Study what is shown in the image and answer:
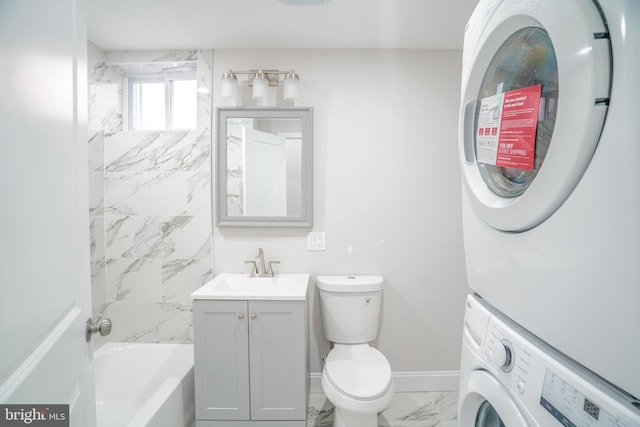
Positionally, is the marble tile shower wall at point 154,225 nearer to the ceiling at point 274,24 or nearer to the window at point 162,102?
the window at point 162,102

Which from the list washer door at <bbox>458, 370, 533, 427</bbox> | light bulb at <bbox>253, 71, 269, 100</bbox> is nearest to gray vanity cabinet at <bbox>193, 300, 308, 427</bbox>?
washer door at <bbox>458, 370, 533, 427</bbox>

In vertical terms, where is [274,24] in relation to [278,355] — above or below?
above

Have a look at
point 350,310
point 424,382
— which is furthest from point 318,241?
point 424,382

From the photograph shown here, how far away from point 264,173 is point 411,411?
1912mm

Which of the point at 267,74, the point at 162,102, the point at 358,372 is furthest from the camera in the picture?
the point at 162,102

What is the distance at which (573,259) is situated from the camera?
0.52 m

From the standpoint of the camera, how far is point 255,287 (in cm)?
211

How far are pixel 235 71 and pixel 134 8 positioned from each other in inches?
24.9

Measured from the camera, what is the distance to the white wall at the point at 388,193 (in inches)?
87.4

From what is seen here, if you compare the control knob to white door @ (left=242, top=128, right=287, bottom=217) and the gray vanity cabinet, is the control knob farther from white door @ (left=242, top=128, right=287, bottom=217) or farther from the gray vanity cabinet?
white door @ (left=242, top=128, right=287, bottom=217)

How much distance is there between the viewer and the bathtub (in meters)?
1.75

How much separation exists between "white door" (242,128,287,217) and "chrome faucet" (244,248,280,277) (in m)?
0.29

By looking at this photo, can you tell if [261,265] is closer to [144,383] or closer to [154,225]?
[154,225]

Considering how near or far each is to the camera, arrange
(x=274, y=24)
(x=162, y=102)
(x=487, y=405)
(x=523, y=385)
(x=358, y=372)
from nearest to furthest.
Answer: (x=523, y=385)
(x=487, y=405)
(x=358, y=372)
(x=274, y=24)
(x=162, y=102)
